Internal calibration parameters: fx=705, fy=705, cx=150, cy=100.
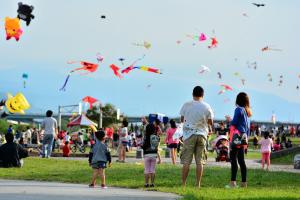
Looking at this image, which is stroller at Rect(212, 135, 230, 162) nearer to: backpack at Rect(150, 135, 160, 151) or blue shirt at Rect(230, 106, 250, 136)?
backpack at Rect(150, 135, 160, 151)

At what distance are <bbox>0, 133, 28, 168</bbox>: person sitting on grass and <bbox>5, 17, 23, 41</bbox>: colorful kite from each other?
6.64 m

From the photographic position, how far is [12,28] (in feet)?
82.5

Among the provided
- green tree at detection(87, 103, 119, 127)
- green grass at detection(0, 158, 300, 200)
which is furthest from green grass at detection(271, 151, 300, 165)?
green tree at detection(87, 103, 119, 127)

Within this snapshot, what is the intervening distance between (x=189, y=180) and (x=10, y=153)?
5702 millimetres

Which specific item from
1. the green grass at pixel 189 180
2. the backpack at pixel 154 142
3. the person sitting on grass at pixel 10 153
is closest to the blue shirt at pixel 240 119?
the green grass at pixel 189 180

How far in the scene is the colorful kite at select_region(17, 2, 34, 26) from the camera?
80.3 ft

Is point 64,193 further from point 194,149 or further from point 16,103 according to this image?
point 16,103

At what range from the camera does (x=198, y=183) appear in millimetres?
13148

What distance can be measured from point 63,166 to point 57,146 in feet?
61.2

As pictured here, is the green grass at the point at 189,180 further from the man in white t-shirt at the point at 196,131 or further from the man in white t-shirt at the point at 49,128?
the man in white t-shirt at the point at 49,128

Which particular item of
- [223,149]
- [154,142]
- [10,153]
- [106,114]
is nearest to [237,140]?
[154,142]

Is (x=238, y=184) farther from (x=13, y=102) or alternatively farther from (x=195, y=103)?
(x=13, y=102)

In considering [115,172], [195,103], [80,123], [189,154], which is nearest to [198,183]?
[189,154]

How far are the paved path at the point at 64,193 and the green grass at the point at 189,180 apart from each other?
2.00ft
